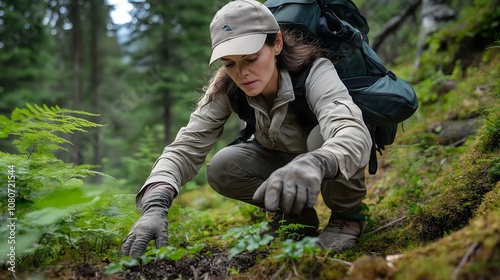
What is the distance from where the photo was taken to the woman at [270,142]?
243 cm

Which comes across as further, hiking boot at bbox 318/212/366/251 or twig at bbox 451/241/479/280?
hiking boot at bbox 318/212/366/251

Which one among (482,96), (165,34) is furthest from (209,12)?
(482,96)

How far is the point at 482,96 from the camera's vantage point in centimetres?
573

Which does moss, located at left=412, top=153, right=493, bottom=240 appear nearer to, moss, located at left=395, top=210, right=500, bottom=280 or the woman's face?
moss, located at left=395, top=210, right=500, bottom=280

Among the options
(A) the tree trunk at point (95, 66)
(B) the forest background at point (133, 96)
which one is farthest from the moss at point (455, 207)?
(A) the tree trunk at point (95, 66)

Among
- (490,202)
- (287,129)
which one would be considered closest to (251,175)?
(287,129)

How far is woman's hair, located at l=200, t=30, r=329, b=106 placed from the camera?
10.8 ft

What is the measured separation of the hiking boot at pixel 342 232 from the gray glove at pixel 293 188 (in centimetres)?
130

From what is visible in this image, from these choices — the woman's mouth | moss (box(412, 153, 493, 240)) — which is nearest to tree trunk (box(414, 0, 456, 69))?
moss (box(412, 153, 493, 240))

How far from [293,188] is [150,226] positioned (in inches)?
44.4

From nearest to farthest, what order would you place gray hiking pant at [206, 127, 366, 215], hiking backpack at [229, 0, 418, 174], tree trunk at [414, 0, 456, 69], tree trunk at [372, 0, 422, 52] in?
1. hiking backpack at [229, 0, 418, 174]
2. gray hiking pant at [206, 127, 366, 215]
3. tree trunk at [414, 0, 456, 69]
4. tree trunk at [372, 0, 422, 52]

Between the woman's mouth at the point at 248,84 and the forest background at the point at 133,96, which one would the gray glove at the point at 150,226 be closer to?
the forest background at the point at 133,96

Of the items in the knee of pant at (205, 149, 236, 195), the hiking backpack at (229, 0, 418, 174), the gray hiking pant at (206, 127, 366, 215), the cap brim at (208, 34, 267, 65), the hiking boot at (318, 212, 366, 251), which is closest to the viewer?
the cap brim at (208, 34, 267, 65)

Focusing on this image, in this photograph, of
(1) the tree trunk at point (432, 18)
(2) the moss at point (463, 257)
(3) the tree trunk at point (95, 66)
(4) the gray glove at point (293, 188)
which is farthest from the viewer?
(3) the tree trunk at point (95, 66)
